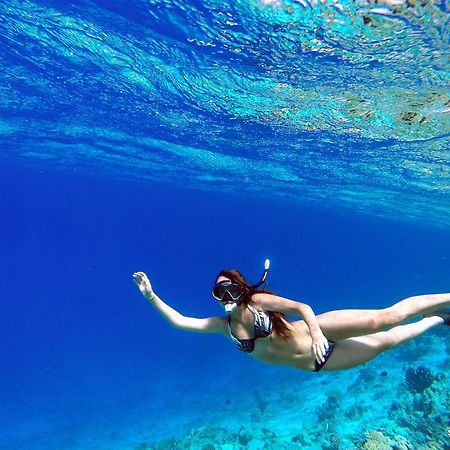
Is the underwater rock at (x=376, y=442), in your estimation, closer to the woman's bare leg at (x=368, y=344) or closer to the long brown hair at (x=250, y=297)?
the woman's bare leg at (x=368, y=344)

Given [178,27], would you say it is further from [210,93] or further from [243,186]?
[243,186]

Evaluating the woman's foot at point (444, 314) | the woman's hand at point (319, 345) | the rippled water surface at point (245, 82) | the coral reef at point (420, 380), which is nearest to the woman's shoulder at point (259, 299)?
the woman's hand at point (319, 345)

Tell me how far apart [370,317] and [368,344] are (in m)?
0.81

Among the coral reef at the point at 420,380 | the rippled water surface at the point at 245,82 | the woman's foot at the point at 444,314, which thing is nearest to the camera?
the woman's foot at the point at 444,314

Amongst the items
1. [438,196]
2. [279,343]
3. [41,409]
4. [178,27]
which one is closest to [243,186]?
[438,196]

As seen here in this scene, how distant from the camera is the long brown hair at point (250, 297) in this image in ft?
17.7

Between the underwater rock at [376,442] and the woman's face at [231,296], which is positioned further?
the underwater rock at [376,442]

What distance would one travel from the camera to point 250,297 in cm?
539

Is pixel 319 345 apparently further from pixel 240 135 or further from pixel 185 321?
pixel 240 135

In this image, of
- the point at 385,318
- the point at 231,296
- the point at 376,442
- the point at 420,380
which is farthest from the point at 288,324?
the point at 420,380

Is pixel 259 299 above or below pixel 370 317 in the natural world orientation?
above

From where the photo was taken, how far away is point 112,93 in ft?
55.6

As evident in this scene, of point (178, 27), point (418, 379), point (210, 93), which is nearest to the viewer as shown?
point (178, 27)

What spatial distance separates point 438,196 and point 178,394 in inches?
944
